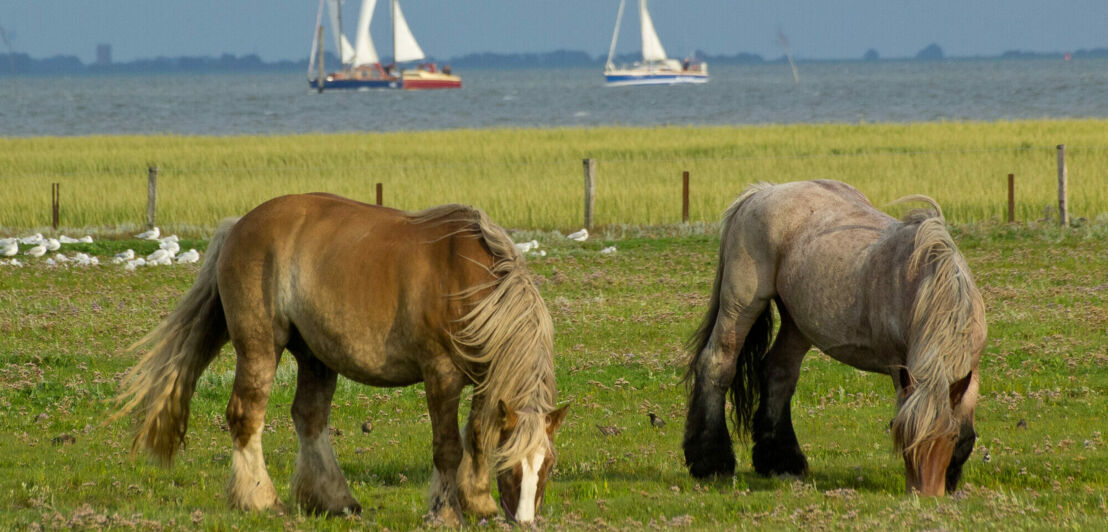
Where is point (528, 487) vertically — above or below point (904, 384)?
below

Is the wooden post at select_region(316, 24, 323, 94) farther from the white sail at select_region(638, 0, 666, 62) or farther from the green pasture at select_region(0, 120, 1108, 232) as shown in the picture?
the green pasture at select_region(0, 120, 1108, 232)

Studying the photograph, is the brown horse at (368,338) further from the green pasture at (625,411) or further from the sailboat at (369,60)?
the sailboat at (369,60)

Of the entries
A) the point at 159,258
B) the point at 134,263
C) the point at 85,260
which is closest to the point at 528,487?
the point at 134,263

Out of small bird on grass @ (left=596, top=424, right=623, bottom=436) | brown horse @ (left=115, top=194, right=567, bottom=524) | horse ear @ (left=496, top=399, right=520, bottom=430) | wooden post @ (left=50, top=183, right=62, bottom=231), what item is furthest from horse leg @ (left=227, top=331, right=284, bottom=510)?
wooden post @ (left=50, top=183, right=62, bottom=231)

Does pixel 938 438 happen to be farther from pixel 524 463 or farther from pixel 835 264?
pixel 524 463

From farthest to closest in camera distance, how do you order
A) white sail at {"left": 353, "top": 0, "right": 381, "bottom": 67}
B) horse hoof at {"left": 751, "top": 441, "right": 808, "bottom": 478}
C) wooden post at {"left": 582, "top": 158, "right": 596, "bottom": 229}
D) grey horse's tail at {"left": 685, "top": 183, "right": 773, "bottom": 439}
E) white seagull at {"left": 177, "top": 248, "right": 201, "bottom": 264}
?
white sail at {"left": 353, "top": 0, "right": 381, "bottom": 67}, wooden post at {"left": 582, "top": 158, "right": 596, "bottom": 229}, white seagull at {"left": 177, "top": 248, "right": 201, "bottom": 264}, grey horse's tail at {"left": 685, "top": 183, "right": 773, "bottom": 439}, horse hoof at {"left": 751, "top": 441, "right": 808, "bottom": 478}

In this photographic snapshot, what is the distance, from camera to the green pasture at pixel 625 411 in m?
6.72

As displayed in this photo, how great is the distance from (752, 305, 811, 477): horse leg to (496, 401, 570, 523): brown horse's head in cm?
274

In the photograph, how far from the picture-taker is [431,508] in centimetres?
Result: 633

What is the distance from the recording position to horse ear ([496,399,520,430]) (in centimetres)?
571

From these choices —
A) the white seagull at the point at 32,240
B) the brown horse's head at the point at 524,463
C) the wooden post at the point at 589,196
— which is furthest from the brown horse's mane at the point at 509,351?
the wooden post at the point at 589,196

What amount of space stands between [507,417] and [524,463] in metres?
0.24

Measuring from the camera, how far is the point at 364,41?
157m

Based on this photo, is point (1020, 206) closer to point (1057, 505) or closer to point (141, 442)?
point (1057, 505)
